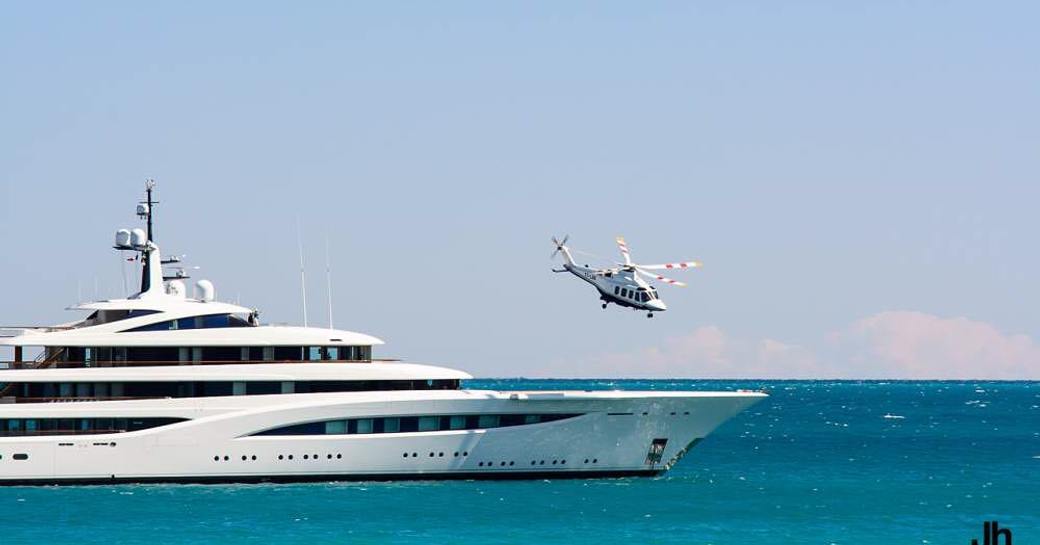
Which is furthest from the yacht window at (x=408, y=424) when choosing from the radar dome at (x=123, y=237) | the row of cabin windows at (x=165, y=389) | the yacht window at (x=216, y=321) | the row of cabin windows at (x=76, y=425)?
the radar dome at (x=123, y=237)

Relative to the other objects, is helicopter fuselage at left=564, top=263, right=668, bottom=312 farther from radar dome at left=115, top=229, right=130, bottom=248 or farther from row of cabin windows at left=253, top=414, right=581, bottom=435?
radar dome at left=115, top=229, right=130, bottom=248

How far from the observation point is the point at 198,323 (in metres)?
Result: 42.9

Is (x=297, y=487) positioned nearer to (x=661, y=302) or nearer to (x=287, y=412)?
(x=287, y=412)

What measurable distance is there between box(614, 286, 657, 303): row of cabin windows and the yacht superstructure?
3.90m

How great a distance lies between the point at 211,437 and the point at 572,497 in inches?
362

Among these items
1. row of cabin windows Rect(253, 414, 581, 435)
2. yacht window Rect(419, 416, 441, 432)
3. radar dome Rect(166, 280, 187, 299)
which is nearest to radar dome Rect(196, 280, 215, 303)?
radar dome Rect(166, 280, 187, 299)

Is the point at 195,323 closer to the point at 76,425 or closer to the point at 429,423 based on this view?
the point at 76,425

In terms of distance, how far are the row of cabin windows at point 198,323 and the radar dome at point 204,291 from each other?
4.20 ft

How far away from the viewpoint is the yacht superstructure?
4159 centimetres

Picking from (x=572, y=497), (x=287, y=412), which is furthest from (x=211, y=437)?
(x=572, y=497)

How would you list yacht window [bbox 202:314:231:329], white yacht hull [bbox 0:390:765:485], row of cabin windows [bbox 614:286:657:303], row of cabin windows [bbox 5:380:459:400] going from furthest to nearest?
row of cabin windows [bbox 614:286:657:303] < yacht window [bbox 202:314:231:329] < row of cabin windows [bbox 5:380:459:400] < white yacht hull [bbox 0:390:765:485]

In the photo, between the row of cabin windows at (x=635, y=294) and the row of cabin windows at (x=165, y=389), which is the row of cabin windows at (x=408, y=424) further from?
the row of cabin windows at (x=635, y=294)

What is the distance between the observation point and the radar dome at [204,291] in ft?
146

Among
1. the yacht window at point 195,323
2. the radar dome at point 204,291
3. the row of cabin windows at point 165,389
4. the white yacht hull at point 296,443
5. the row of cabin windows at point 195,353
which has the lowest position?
the white yacht hull at point 296,443
